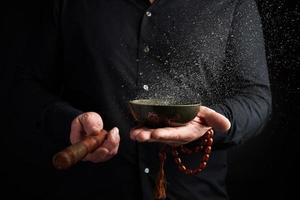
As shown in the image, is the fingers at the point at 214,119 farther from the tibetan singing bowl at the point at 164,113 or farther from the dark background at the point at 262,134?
the dark background at the point at 262,134

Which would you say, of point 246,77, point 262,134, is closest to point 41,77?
point 246,77

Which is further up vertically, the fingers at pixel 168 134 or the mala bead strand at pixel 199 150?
the fingers at pixel 168 134

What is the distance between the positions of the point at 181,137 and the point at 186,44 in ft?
1.47

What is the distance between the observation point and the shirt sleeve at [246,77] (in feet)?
4.58

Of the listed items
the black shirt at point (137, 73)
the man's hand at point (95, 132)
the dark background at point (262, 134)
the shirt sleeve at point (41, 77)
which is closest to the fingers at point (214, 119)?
the black shirt at point (137, 73)

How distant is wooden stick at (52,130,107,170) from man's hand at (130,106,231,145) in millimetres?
90

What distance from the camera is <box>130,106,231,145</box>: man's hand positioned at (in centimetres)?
109

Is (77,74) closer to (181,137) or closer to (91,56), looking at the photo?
(91,56)

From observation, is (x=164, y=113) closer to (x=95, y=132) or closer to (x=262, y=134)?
(x=95, y=132)

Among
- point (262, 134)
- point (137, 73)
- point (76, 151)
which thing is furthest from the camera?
point (262, 134)

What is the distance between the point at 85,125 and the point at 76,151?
0.63ft

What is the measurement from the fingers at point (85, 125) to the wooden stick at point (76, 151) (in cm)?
2

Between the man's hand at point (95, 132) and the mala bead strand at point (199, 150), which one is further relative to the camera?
the mala bead strand at point (199, 150)

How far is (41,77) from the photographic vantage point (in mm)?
1483
